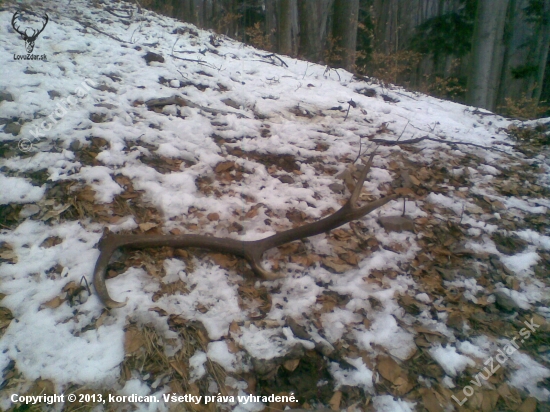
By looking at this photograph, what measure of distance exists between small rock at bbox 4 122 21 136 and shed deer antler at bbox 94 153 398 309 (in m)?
1.32

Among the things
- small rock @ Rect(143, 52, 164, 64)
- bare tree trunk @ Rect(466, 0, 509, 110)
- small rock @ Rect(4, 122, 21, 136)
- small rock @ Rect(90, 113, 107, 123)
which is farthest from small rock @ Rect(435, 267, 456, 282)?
bare tree trunk @ Rect(466, 0, 509, 110)

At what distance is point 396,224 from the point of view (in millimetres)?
2480

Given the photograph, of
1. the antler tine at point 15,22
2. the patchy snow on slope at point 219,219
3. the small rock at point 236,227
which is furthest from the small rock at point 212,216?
the antler tine at point 15,22

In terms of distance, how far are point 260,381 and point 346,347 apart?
0.50 metres

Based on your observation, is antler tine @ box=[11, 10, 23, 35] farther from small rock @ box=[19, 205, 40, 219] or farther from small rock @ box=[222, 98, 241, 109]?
small rock @ box=[19, 205, 40, 219]

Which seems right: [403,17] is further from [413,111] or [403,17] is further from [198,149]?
[198,149]

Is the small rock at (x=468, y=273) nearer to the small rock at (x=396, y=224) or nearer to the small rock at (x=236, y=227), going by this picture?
the small rock at (x=396, y=224)

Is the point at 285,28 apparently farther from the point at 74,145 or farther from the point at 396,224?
the point at 396,224

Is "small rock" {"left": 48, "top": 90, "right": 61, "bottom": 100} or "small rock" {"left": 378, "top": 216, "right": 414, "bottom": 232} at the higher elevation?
"small rock" {"left": 48, "top": 90, "right": 61, "bottom": 100}

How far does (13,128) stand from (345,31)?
709 cm

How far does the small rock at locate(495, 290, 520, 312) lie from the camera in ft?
6.53

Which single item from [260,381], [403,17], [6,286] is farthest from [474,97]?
[403,17]

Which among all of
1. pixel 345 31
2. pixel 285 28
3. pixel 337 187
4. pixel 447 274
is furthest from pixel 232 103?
pixel 345 31

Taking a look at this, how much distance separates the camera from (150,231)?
85.1 inches
